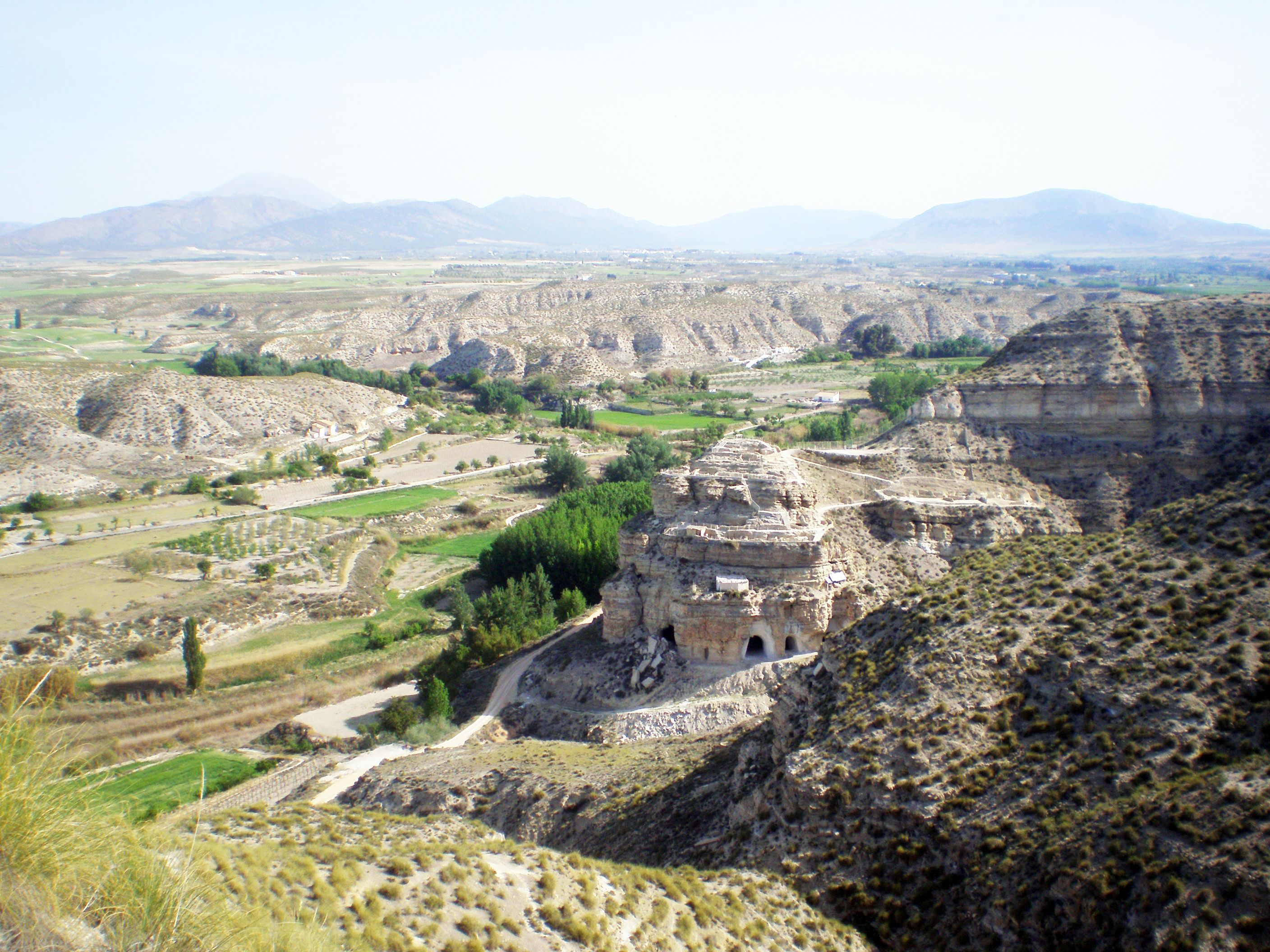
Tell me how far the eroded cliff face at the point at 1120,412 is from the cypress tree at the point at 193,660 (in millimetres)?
32358

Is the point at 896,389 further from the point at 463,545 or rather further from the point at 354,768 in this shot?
the point at 354,768

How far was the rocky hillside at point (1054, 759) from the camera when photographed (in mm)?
12695

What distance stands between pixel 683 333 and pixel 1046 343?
101166 mm

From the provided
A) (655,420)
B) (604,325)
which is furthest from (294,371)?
(604,325)

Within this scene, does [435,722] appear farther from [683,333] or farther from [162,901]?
[683,333]

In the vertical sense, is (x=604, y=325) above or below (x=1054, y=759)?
above

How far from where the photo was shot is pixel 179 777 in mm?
31312

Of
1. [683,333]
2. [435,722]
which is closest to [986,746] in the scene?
[435,722]

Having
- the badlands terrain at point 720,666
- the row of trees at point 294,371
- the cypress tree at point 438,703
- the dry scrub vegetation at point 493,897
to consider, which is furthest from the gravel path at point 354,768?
the row of trees at point 294,371

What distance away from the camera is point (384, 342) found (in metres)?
140

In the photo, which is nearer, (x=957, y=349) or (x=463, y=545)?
(x=463, y=545)

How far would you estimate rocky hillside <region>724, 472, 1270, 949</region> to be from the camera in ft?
41.7

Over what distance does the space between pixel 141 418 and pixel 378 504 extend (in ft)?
100

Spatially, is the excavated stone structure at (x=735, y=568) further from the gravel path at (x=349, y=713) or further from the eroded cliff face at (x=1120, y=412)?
the gravel path at (x=349, y=713)
